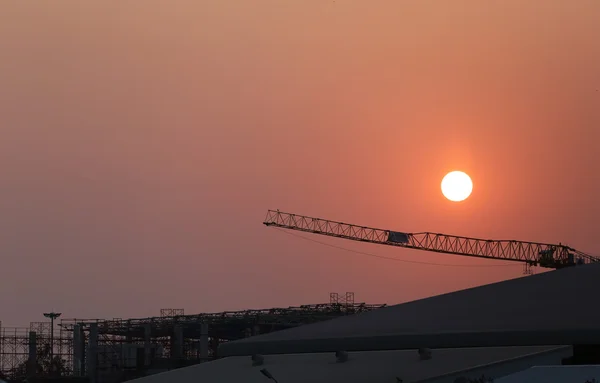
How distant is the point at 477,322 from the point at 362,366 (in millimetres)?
6034

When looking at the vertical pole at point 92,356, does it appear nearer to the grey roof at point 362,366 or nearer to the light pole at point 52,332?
the light pole at point 52,332

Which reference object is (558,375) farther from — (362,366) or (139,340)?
(139,340)

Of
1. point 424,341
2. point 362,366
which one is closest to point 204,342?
point 424,341

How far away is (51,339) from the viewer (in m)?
149

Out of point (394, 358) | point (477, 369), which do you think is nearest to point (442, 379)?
point (477, 369)

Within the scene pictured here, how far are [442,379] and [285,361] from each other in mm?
15382

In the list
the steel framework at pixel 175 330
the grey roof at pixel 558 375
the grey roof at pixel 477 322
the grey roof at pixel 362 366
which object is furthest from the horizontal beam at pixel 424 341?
the steel framework at pixel 175 330

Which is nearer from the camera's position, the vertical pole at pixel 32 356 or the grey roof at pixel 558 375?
the grey roof at pixel 558 375

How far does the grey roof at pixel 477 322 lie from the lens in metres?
44.1

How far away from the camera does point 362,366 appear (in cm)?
4731

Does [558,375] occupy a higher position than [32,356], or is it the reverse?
[558,375]

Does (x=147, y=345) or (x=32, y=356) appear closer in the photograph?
(x=147, y=345)

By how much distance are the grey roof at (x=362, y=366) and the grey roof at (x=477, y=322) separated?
65 cm

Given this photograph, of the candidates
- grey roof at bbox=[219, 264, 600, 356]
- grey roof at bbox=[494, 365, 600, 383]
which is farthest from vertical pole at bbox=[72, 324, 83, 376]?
grey roof at bbox=[494, 365, 600, 383]
